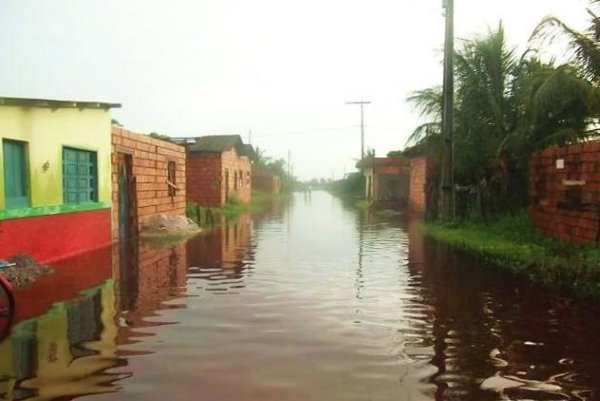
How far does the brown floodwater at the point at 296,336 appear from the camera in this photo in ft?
15.2

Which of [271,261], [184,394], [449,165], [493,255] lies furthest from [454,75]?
[184,394]

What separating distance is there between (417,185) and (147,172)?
1745 centimetres

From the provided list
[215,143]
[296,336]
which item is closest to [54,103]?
[296,336]

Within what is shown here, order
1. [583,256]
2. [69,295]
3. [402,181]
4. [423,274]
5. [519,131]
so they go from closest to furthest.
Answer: [69,295]
[583,256]
[423,274]
[519,131]
[402,181]

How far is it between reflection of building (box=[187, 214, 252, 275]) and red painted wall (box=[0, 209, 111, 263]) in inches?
86.7

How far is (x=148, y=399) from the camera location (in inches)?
171

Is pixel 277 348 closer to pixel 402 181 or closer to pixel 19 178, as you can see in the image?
pixel 19 178

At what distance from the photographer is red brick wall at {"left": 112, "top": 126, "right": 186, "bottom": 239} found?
1545 centimetres

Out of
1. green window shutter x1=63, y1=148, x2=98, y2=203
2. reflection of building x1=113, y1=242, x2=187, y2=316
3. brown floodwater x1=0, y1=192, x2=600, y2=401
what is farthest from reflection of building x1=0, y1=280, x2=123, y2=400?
green window shutter x1=63, y1=148, x2=98, y2=203

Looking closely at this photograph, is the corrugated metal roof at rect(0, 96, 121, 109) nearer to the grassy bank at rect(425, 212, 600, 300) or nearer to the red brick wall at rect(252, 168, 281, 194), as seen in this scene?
the grassy bank at rect(425, 212, 600, 300)

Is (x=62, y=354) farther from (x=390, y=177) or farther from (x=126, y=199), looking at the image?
(x=390, y=177)

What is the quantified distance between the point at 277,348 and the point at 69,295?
388cm

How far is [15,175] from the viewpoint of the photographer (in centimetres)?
1073

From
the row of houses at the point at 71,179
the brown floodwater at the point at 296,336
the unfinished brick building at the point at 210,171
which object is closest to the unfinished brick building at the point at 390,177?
the unfinished brick building at the point at 210,171
